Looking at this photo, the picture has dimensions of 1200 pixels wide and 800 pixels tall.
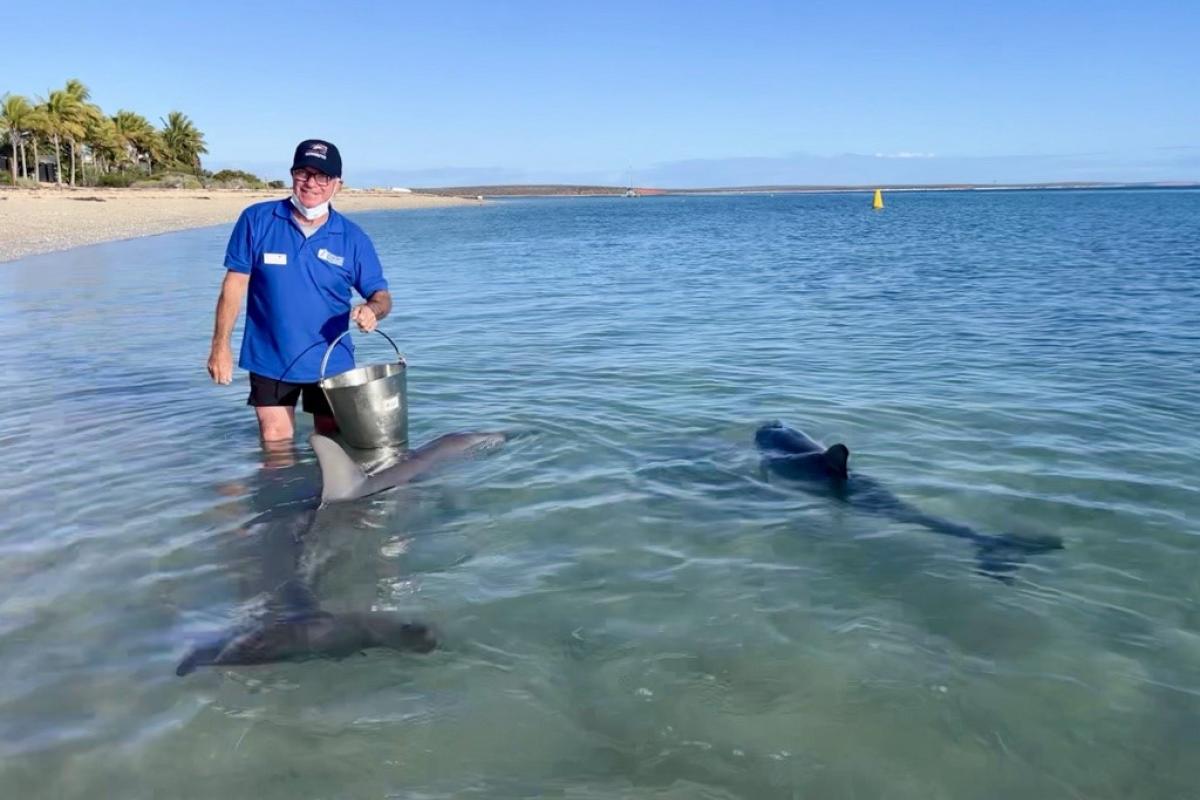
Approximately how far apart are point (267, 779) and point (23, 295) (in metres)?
17.2

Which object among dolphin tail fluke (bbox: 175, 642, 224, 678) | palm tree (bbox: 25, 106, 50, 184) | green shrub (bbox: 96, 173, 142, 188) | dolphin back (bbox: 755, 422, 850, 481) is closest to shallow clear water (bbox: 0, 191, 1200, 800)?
dolphin tail fluke (bbox: 175, 642, 224, 678)

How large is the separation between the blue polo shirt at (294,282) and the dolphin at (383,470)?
610 mm

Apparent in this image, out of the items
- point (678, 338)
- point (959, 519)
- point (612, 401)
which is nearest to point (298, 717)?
point (959, 519)

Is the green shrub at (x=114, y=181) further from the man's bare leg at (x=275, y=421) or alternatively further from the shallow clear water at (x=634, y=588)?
the man's bare leg at (x=275, y=421)

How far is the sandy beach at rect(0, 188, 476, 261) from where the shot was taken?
30.2 m

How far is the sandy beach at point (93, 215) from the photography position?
98.9 ft

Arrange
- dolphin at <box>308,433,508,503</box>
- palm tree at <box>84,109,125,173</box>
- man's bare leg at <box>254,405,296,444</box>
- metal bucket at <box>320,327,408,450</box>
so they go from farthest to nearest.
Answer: palm tree at <box>84,109,125,173</box>, man's bare leg at <box>254,405,296,444</box>, metal bucket at <box>320,327,408,450</box>, dolphin at <box>308,433,508,503</box>

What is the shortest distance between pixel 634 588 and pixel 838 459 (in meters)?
2.21

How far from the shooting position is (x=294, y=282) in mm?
6164

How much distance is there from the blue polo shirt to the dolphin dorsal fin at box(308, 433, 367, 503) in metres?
0.84

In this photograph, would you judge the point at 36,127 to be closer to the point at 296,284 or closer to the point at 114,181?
the point at 114,181

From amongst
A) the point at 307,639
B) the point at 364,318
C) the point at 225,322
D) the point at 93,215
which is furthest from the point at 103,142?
the point at 307,639

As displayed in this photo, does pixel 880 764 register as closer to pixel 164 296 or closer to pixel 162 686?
pixel 162 686

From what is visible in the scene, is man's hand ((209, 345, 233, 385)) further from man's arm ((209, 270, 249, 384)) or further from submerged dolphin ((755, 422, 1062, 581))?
submerged dolphin ((755, 422, 1062, 581))
